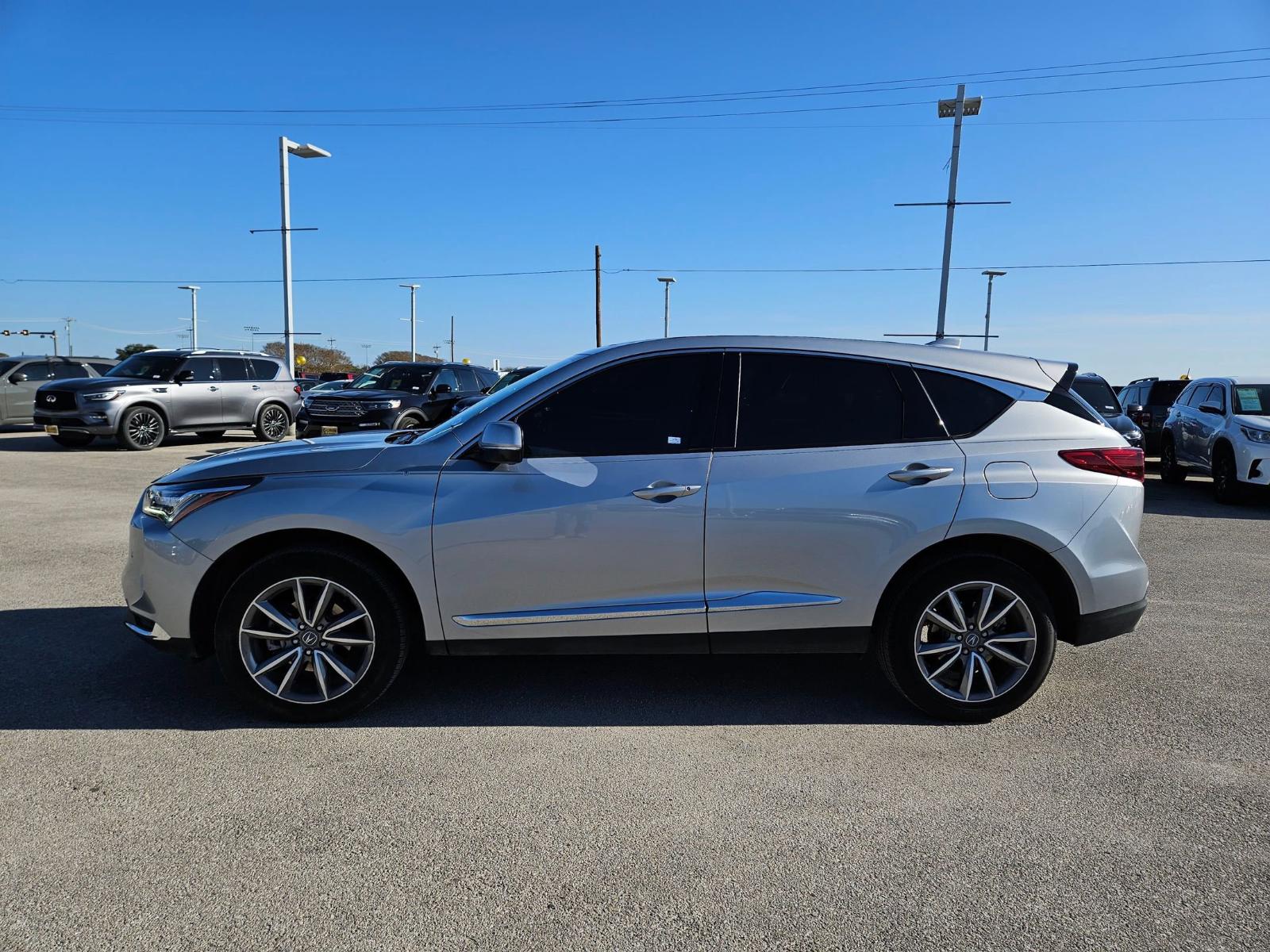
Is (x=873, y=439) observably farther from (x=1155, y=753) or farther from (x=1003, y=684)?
(x=1155, y=753)

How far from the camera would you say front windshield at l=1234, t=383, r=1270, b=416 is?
12312 mm

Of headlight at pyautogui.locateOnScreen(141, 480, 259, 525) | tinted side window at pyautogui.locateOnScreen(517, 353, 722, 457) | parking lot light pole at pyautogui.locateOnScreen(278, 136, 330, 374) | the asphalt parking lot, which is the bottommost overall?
the asphalt parking lot

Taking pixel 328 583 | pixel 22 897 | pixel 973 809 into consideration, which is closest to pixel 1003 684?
pixel 973 809

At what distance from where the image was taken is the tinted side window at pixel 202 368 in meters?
18.4

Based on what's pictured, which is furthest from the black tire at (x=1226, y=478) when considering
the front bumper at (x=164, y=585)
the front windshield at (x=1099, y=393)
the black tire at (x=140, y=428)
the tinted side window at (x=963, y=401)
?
the black tire at (x=140, y=428)

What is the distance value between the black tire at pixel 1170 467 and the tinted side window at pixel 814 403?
12792 millimetres

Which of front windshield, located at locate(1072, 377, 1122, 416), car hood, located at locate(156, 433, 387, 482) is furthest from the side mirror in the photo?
front windshield, located at locate(1072, 377, 1122, 416)

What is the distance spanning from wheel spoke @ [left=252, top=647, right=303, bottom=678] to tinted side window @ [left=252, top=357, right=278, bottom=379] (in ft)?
55.5

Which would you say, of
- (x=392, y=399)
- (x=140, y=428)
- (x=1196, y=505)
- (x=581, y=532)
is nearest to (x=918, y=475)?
(x=581, y=532)

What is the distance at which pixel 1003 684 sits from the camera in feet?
13.5

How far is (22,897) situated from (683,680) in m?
2.85

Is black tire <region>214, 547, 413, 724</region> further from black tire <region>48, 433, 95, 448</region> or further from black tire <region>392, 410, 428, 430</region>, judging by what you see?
black tire <region>48, 433, 95, 448</region>

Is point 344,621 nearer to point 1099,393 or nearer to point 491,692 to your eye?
point 491,692

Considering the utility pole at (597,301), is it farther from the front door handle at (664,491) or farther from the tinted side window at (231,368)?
the front door handle at (664,491)
